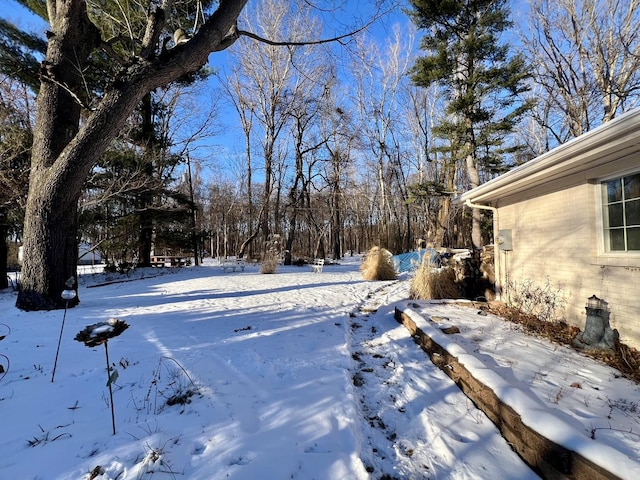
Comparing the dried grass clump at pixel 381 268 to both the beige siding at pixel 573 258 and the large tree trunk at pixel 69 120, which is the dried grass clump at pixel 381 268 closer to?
the beige siding at pixel 573 258

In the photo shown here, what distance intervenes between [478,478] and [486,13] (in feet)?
46.0

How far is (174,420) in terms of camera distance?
7.20 feet

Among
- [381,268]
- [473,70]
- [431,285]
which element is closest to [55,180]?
[431,285]

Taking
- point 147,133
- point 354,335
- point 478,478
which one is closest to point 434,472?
point 478,478

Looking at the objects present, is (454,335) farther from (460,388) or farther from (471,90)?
(471,90)

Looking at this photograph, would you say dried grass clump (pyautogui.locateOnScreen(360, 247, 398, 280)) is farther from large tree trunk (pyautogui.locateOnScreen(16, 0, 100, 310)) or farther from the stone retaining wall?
large tree trunk (pyautogui.locateOnScreen(16, 0, 100, 310))

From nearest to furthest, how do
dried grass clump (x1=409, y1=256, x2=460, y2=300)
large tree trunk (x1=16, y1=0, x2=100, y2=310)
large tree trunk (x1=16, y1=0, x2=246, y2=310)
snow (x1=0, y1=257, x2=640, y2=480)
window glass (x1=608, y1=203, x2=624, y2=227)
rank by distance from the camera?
snow (x1=0, y1=257, x2=640, y2=480)
window glass (x1=608, y1=203, x2=624, y2=227)
large tree trunk (x1=16, y1=0, x2=246, y2=310)
large tree trunk (x1=16, y1=0, x2=100, y2=310)
dried grass clump (x1=409, y1=256, x2=460, y2=300)

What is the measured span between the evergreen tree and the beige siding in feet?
18.8

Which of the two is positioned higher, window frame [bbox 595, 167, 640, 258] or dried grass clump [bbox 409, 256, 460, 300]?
window frame [bbox 595, 167, 640, 258]

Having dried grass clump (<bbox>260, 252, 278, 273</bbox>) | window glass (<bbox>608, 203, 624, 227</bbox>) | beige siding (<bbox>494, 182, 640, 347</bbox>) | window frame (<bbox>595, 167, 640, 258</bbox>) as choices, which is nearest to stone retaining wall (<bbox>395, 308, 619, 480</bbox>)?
beige siding (<bbox>494, 182, 640, 347</bbox>)

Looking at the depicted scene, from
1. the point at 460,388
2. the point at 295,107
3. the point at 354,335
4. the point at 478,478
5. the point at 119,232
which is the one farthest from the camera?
the point at 295,107

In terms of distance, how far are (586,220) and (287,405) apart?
4.11 metres

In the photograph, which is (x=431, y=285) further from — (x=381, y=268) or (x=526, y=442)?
(x=526, y=442)

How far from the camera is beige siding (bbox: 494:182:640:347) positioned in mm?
3305
